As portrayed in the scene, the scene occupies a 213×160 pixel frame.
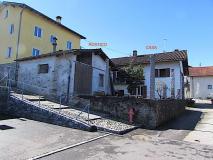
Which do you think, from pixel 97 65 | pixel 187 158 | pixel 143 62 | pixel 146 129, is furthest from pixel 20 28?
pixel 187 158

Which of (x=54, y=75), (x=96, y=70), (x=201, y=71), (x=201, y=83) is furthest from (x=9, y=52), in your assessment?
(x=201, y=71)

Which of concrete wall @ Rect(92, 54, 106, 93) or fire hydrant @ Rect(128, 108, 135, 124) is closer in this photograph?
fire hydrant @ Rect(128, 108, 135, 124)

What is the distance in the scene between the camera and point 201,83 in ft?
159

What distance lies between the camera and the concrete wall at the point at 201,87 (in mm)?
47500

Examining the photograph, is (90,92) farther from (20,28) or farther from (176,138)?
(20,28)

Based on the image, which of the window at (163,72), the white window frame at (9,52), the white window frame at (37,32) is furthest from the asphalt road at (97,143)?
the window at (163,72)

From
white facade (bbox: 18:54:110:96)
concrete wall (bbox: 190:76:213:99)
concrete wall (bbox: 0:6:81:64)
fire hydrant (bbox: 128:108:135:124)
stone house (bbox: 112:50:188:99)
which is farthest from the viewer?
concrete wall (bbox: 190:76:213:99)

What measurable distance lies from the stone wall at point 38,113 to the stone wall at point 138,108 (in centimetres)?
328

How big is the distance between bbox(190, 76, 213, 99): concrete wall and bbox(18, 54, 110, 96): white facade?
109ft

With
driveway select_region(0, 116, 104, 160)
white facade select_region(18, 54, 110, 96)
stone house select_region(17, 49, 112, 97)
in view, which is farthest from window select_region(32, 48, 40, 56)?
driveway select_region(0, 116, 104, 160)

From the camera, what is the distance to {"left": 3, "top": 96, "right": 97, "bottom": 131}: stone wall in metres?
12.2

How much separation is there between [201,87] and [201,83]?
0.83 meters

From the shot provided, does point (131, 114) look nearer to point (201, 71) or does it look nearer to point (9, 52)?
point (9, 52)

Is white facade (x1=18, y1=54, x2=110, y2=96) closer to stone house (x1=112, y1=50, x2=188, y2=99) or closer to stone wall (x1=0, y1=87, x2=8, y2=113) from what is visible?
stone wall (x1=0, y1=87, x2=8, y2=113)
